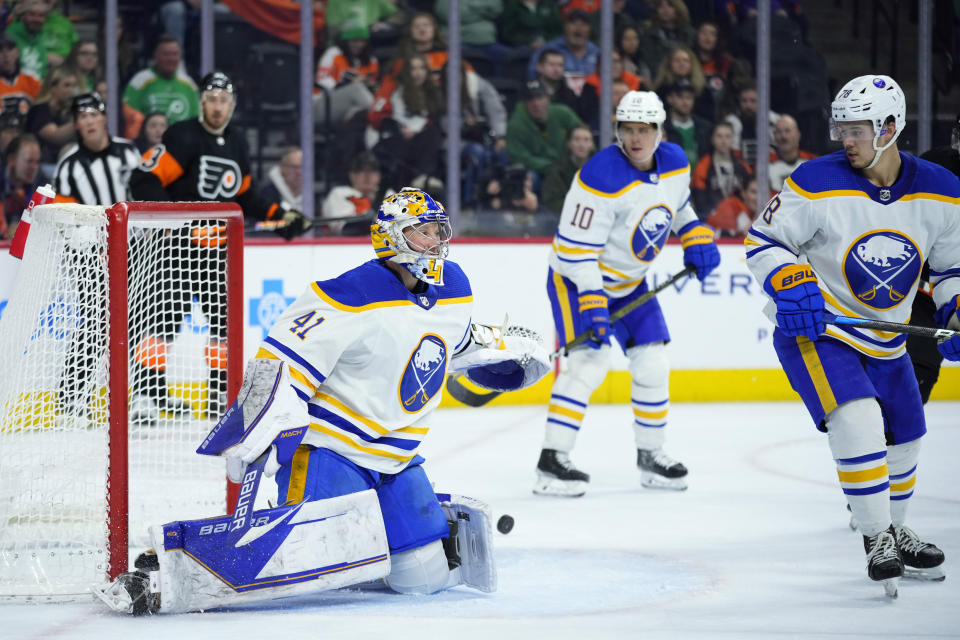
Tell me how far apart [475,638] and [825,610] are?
0.75 m

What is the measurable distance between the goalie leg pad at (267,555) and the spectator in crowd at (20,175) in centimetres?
379

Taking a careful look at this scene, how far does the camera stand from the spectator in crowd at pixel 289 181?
6.29 meters

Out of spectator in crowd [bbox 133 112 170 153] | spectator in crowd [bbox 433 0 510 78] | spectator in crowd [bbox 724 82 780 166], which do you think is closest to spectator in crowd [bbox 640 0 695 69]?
spectator in crowd [bbox 724 82 780 166]

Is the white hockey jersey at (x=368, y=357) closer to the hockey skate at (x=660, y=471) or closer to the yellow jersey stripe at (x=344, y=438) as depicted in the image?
the yellow jersey stripe at (x=344, y=438)

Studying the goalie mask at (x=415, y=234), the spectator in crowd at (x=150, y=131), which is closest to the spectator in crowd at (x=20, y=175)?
the spectator in crowd at (x=150, y=131)

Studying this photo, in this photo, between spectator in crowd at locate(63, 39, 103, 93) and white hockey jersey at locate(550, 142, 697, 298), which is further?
spectator in crowd at locate(63, 39, 103, 93)

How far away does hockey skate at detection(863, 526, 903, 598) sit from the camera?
2.81 m

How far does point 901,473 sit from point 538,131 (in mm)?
3778

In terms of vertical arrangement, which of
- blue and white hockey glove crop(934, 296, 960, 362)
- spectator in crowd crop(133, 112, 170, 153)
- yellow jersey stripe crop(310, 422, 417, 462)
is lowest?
yellow jersey stripe crop(310, 422, 417, 462)

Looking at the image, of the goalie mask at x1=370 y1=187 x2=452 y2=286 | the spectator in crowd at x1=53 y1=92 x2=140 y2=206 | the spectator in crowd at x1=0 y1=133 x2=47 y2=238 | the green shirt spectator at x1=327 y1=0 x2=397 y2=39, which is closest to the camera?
the goalie mask at x1=370 y1=187 x2=452 y2=286

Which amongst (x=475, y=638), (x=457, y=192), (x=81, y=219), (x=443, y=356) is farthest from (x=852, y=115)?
(x=457, y=192)

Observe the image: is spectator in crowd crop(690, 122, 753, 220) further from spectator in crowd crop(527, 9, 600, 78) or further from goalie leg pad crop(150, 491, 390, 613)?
goalie leg pad crop(150, 491, 390, 613)

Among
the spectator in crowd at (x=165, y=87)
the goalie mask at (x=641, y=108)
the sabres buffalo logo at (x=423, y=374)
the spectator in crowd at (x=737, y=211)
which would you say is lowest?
the sabres buffalo logo at (x=423, y=374)

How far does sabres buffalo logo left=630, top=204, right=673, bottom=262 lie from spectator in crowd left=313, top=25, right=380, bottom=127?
7.83 ft
